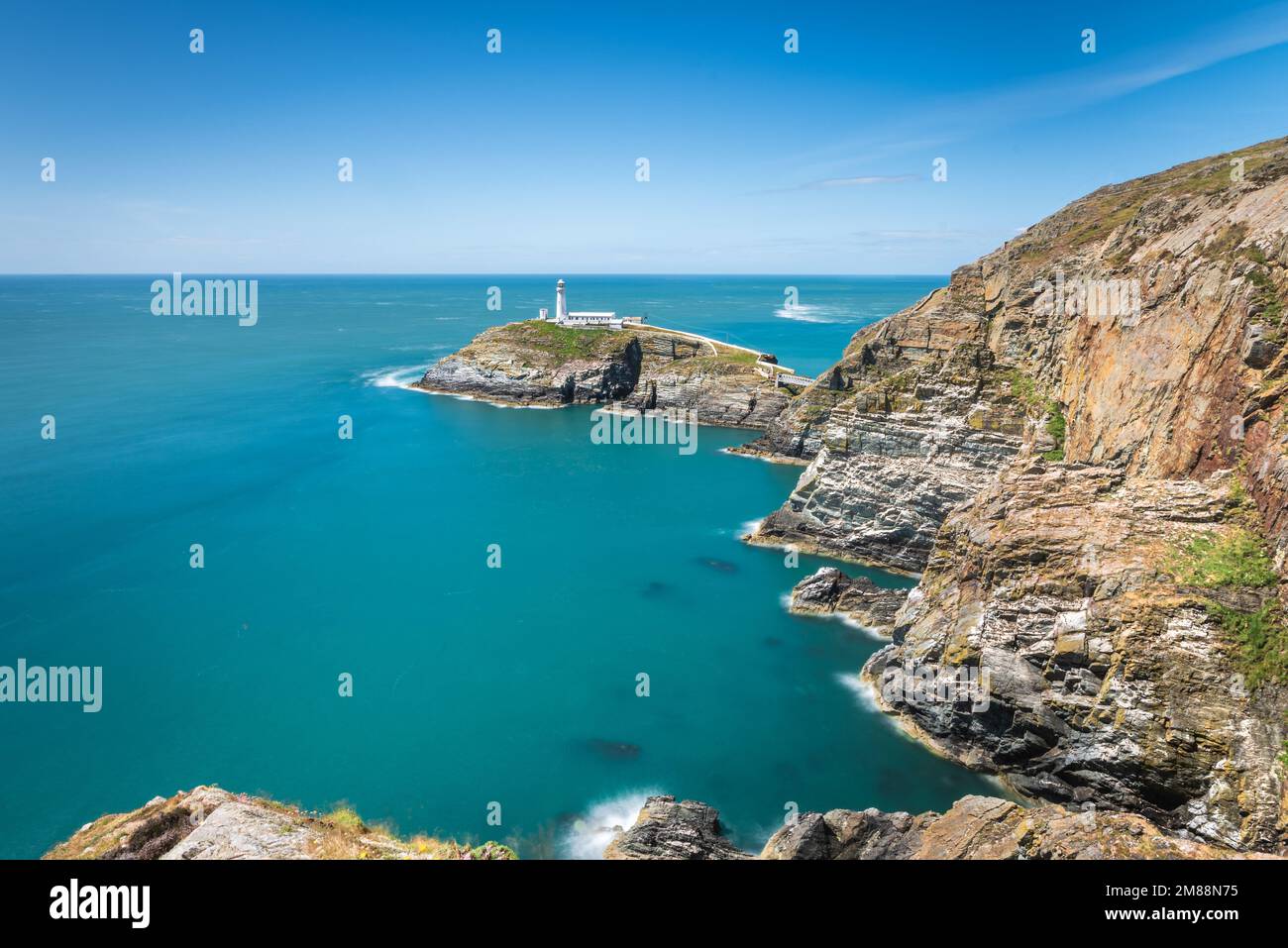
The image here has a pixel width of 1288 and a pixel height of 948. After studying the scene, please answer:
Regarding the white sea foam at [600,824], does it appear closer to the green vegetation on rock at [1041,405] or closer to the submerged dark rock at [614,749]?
the submerged dark rock at [614,749]

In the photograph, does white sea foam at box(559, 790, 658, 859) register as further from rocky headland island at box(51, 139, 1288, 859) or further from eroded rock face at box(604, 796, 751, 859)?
rocky headland island at box(51, 139, 1288, 859)

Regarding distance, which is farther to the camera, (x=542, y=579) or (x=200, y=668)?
(x=542, y=579)

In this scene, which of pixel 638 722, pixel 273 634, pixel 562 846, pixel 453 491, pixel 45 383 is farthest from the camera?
pixel 45 383

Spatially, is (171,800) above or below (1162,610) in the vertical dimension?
below

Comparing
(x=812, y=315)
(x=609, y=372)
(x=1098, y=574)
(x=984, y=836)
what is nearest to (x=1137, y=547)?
(x=1098, y=574)

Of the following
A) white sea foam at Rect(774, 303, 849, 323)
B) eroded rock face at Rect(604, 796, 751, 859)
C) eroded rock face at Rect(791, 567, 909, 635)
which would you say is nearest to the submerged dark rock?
eroded rock face at Rect(604, 796, 751, 859)

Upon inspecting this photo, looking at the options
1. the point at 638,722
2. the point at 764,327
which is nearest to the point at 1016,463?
the point at 638,722
